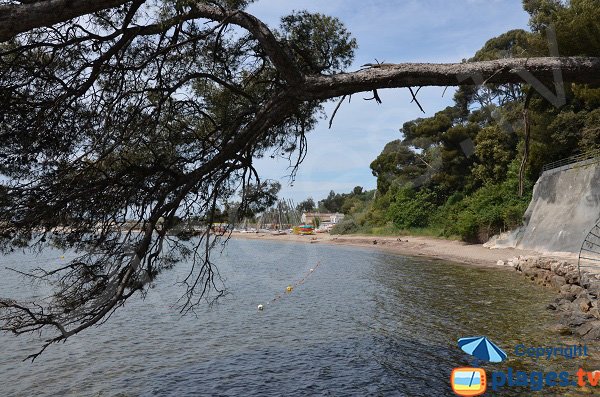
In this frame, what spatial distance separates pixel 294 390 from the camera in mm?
8367

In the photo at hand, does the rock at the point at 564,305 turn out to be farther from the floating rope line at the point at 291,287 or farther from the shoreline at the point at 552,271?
the floating rope line at the point at 291,287

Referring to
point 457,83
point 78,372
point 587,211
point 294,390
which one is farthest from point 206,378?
point 587,211

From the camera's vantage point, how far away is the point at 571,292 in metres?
14.4

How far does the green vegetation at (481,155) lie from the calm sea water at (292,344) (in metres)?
5.99

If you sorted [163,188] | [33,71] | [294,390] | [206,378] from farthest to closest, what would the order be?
[206,378]
[294,390]
[33,71]
[163,188]

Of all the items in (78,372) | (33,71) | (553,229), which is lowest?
(78,372)

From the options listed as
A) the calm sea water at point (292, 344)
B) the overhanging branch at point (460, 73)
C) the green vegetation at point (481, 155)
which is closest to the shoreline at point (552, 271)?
the calm sea water at point (292, 344)

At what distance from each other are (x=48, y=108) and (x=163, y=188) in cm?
150

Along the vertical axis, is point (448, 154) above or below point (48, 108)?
above

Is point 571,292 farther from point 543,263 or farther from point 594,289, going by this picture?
point 543,263

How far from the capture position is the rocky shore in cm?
1077

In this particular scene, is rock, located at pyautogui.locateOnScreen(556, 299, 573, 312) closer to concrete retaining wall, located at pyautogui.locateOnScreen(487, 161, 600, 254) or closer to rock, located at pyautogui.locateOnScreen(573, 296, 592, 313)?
rock, located at pyautogui.locateOnScreen(573, 296, 592, 313)

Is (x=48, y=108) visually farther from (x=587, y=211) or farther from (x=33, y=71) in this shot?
(x=587, y=211)

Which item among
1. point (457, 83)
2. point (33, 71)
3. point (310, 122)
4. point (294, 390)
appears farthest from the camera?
point (294, 390)
